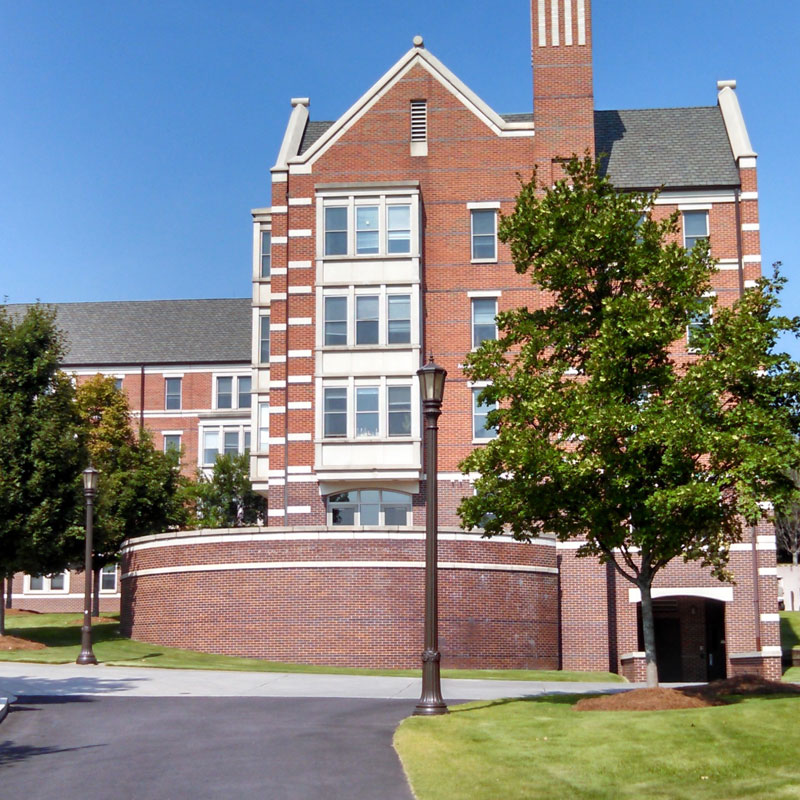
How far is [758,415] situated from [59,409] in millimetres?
21364

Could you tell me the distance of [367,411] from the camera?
3597 cm

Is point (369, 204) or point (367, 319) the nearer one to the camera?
point (367, 319)

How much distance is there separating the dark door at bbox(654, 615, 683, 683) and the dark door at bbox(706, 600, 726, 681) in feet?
3.03

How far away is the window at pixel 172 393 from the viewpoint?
211ft

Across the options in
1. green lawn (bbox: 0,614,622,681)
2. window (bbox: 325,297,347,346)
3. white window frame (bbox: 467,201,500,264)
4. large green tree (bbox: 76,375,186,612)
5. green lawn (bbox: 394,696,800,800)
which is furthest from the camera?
large green tree (bbox: 76,375,186,612)

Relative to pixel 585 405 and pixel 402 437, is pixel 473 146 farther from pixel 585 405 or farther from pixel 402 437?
pixel 585 405

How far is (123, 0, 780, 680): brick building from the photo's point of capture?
3466 cm

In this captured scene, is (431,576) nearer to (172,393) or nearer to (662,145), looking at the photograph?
(662,145)

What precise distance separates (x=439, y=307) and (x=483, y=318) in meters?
1.46

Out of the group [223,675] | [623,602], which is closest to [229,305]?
[623,602]

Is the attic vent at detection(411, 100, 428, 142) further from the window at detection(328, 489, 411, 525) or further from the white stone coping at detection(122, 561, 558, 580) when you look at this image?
the white stone coping at detection(122, 561, 558, 580)

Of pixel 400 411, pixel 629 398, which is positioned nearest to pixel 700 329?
pixel 629 398

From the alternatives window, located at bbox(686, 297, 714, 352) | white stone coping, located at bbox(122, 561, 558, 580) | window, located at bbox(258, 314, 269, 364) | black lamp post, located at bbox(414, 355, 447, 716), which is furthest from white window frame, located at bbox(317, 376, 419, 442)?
black lamp post, located at bbox(414, 355, 447, 716)

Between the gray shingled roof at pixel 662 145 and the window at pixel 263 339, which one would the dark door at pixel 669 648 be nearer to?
the gray shingled roof at pixel 662 145
